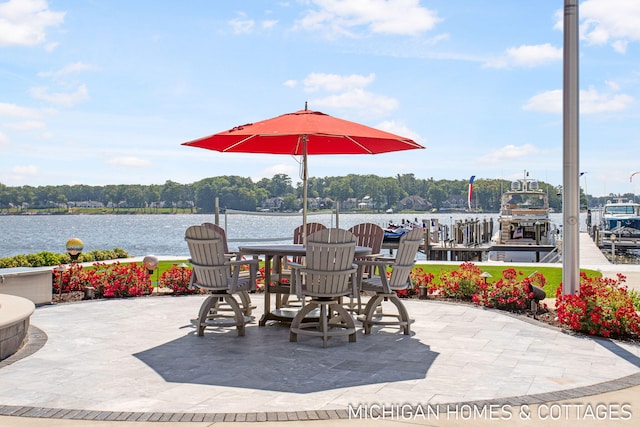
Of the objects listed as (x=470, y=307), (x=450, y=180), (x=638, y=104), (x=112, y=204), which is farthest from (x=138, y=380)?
(x=112, y=204)

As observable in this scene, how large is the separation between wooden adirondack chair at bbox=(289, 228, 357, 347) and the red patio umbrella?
43.7 inches

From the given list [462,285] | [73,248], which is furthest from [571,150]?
[73,248]

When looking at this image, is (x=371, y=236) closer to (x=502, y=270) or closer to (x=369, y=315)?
(x=369, y=315)

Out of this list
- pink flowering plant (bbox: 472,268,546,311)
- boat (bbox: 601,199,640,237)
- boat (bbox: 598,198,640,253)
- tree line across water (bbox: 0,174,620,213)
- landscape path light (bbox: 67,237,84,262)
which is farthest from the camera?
tree line across water (bbox: 0,174,620,213)

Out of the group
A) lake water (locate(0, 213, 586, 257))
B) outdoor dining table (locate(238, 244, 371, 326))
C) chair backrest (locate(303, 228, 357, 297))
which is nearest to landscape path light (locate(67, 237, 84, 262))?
lake water (locate(0, 213, 586, 257))

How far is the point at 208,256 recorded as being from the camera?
6309mm

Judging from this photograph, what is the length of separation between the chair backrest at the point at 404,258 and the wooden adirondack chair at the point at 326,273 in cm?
59

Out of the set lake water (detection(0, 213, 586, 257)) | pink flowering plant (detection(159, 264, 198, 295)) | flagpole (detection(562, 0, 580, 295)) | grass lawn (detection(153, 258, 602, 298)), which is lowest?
lake water (detection(0, 213, 586, 257))

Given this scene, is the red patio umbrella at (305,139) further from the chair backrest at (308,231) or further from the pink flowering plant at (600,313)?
the pink flowering plant at (600,313)

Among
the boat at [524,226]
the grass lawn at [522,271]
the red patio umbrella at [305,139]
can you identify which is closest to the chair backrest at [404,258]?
the red patio umbrella at [305,139]

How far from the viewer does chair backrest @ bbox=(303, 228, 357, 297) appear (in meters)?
5.81

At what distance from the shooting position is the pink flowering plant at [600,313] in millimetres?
6094

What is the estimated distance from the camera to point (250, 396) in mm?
4152

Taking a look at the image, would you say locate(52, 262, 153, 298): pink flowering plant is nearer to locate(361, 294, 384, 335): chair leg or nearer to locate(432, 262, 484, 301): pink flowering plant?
locate(361, 294, 384, 335): chair leg
